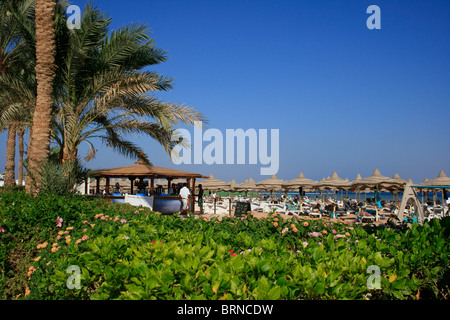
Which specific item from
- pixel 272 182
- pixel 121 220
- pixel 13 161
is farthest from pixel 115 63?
pixel 272 182

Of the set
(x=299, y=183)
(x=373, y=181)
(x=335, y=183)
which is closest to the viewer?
(x=373, y=181)

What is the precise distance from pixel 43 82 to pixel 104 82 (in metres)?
1.70

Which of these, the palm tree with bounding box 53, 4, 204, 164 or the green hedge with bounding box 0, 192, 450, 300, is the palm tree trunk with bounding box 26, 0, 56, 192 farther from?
the green hedge with bounding box 0, 192, 450, 300

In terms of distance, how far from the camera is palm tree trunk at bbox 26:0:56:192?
904 centimetres

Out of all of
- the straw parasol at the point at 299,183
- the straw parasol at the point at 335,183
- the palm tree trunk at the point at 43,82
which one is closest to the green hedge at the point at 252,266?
the palm tree trunk at the point at 43,82

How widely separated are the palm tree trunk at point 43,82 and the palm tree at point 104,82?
0.79 m

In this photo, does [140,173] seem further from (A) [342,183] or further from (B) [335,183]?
(A) [342,183]

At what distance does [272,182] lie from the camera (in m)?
26.9

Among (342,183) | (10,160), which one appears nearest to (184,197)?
(10,160)

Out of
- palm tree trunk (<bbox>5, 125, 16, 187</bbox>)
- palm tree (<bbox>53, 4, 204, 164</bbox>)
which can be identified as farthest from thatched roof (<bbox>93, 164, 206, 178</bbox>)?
palm tree trunk (<bbox>5, 125, 16, 187</bbox>)

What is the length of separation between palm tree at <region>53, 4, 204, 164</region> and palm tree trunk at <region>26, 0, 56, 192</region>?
79 centimetres

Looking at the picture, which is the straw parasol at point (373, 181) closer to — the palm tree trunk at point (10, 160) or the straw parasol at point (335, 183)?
the straw parasol at point (335, 183)

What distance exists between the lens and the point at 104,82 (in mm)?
10234
